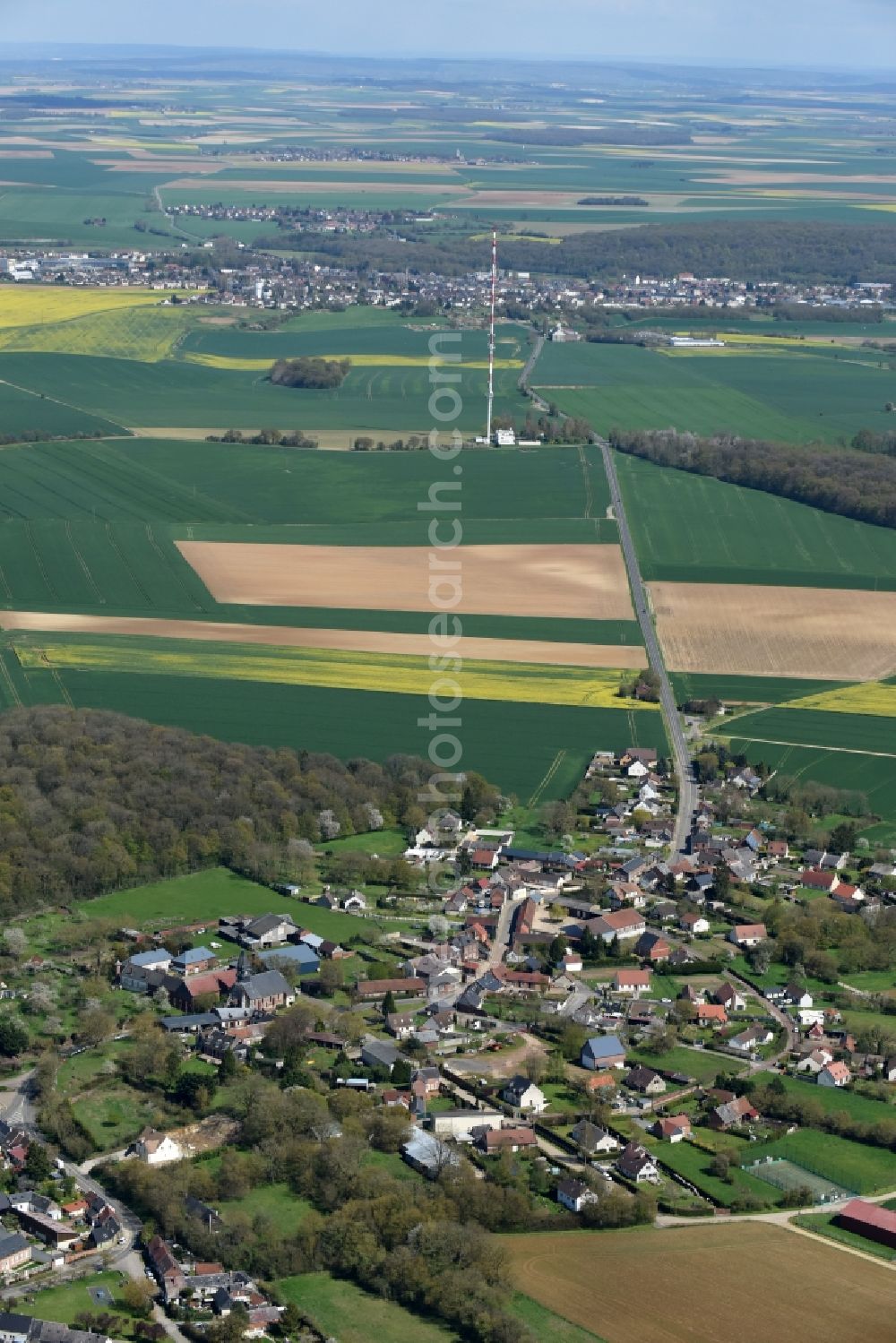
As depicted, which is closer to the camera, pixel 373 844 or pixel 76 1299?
pixel 76 1299

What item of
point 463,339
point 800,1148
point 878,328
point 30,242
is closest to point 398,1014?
point 800,1148

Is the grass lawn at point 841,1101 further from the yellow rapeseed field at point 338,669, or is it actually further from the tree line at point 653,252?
the tree line at point 653,252

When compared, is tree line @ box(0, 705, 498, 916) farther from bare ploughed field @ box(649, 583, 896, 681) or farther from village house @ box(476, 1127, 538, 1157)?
bare ploughed field @ box(649, 583, 896, 681)

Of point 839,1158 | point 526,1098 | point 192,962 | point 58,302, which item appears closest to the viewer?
point 839,1158

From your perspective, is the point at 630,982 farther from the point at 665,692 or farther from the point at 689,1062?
the point at 665,692

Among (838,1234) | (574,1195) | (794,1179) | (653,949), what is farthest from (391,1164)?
(653,949)

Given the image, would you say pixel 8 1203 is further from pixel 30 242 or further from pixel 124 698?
pixel 30 242

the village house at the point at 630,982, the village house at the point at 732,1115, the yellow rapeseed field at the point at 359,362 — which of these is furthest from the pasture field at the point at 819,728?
the yellow rapeseed field at the point at 359,362
